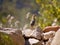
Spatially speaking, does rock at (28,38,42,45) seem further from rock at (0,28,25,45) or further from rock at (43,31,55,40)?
rock at (0,28,25,45)

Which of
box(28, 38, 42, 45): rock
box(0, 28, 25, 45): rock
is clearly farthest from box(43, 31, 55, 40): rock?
box(0, 28, 25, 45): rock

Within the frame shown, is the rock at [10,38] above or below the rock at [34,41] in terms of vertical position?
above

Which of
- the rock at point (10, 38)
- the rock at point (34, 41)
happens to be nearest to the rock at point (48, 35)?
the rock at point (34, 41)

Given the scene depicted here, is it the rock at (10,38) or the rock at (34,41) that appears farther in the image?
the rock at (34,41)

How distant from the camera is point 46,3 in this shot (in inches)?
591

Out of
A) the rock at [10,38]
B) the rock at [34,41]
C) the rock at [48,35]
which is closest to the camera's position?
the rock at [10,38]

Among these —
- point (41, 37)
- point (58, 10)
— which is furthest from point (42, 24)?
point (41, 37)

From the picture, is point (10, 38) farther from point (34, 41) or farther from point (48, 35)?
point (48, 35)

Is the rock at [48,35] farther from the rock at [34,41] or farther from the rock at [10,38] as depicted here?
the rock at [10,38]

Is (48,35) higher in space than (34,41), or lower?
higher

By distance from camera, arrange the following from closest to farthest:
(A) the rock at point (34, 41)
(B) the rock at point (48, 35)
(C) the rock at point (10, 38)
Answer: (C) the rock at point (10, 38)
(A) the rock at point (34, 41)
(B) the rock at point (48, 35)

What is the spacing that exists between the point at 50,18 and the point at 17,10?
27255 mm

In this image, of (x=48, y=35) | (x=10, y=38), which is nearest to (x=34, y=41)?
(x=48, y=35)

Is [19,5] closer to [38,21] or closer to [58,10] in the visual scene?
[38,21]
